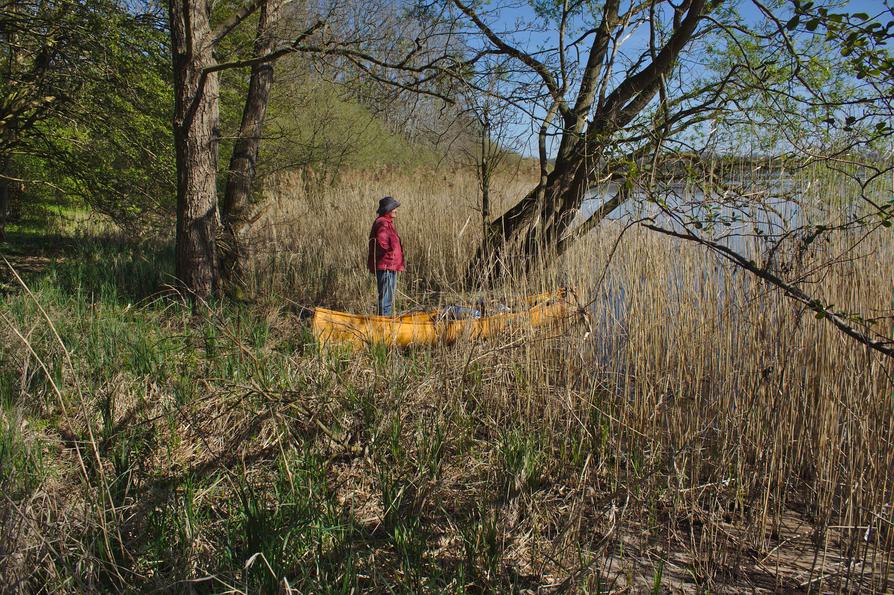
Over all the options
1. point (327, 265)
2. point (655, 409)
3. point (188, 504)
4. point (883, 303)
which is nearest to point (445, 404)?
point (655, 409)

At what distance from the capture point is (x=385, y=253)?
6.00 m

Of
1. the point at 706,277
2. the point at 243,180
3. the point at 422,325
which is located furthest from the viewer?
the point at 243,180

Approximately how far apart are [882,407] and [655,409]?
0.95 m

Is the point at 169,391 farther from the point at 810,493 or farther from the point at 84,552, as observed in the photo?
the point at 810,493

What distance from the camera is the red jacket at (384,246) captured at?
5.96 m

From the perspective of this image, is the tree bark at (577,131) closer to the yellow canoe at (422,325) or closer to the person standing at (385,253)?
the yellow canoe at (422,325)

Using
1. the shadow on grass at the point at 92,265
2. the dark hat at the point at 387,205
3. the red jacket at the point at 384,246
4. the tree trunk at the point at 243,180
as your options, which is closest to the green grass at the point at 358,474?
the shadow on grass at the point at 92,265

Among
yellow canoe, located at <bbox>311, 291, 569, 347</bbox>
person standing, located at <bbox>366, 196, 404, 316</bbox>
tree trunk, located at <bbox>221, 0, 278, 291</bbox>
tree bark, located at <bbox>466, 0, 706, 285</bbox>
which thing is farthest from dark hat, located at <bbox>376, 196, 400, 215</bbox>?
tree trunk, located at <bbox>221, 0, 278, 291</bbox>

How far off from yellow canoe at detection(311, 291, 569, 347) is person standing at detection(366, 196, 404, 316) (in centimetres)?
77

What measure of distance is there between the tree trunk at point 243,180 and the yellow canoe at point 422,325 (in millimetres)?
2356

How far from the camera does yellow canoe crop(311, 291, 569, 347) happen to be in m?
4.18

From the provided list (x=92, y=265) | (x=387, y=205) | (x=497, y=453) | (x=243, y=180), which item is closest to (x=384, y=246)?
(x=387, y=205)

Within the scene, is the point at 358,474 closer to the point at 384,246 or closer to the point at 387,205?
the point at 384,246

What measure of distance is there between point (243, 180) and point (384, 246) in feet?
7.84
